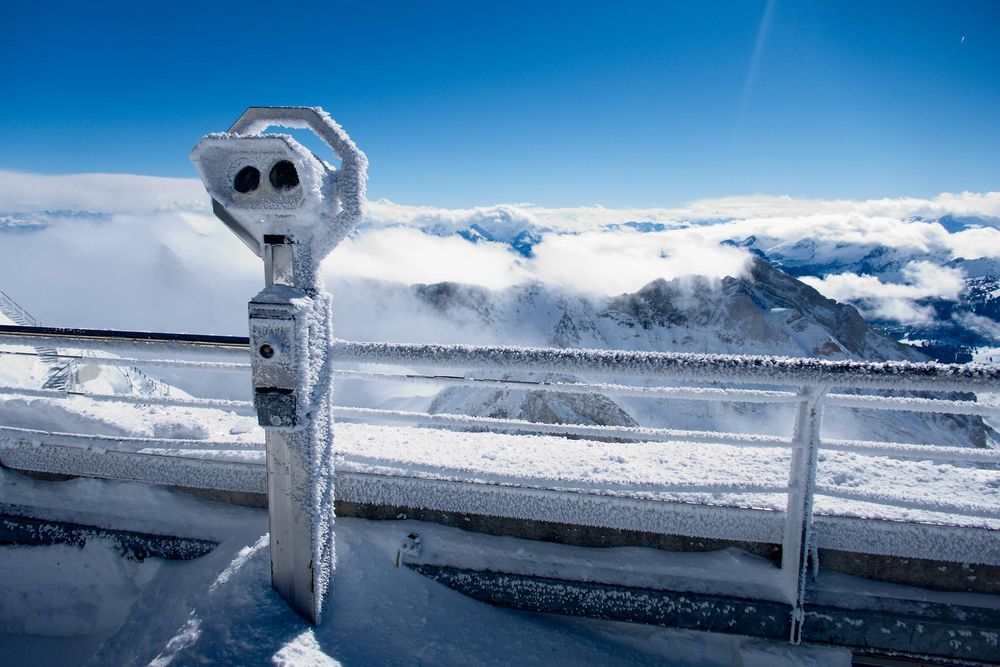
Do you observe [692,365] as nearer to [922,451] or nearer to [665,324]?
[922,451]

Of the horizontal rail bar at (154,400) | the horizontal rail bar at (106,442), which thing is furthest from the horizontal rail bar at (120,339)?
the horizontal rail bar at (106,442)

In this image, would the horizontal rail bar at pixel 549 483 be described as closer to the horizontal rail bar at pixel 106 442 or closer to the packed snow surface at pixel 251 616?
the packed snow surface at pixel 251 616

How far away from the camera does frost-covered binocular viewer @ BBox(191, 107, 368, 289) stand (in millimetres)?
1463

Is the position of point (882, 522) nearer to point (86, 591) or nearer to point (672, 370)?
point (672, 370)

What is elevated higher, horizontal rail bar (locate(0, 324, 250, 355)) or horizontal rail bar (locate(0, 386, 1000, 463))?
horizontal rail bar (locate(0, 324, 250, 355))

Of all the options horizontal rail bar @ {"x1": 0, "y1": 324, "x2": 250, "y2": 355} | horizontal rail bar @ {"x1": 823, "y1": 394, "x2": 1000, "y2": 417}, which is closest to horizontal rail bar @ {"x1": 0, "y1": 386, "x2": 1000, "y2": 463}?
horizontal rail bar @ {"x1": 823, "y1": 394, "x2": 1000, "y2": 417}

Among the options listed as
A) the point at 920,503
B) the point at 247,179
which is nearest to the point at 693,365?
the point at 920,503

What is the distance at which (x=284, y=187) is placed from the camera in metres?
1.49

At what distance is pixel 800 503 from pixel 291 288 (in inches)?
82.2

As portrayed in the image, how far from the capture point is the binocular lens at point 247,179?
150 centimetres

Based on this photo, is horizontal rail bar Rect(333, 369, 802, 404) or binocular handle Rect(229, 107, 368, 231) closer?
binocular handle Rect(229, 107, 368, 231)

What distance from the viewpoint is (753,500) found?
2.26 meters

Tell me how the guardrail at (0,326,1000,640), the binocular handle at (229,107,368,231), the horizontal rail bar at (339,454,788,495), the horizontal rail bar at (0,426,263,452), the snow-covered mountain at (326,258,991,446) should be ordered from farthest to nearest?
the snow-covered mountain at (326,258,991,446)
the horizontal rail bar at (0,426,263,452)
the horizontal rail bar at (339,454,788,495)
the guardrail at (0,326,1000,640)
the binocular handle at (229,107,368,231)

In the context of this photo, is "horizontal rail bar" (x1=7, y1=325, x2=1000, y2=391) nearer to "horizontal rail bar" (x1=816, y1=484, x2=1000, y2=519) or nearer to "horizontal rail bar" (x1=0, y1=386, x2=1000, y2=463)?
"horizontal rail bar" (x1=0, y1=386, x2=1000, y2=463)
